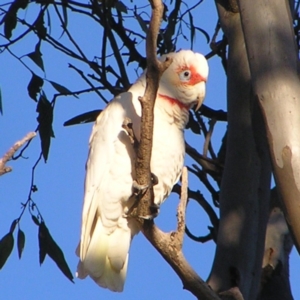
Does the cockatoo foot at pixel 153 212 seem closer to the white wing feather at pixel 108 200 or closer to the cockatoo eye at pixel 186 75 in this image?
the white wing feather at pixel 108 200

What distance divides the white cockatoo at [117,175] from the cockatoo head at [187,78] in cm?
3

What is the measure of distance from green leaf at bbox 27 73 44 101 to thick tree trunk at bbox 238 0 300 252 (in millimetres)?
1302

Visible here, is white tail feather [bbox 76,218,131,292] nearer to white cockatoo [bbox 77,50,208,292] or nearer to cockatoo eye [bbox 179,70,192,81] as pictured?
white cockatoo [bbox 77,50,208,292]

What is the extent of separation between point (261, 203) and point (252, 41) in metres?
0.80

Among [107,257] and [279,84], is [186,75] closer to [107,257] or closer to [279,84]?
[107,257]

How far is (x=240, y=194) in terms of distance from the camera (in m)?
2.35

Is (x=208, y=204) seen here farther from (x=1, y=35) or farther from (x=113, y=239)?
(x=1, y=35)

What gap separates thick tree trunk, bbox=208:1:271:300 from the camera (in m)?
2.25

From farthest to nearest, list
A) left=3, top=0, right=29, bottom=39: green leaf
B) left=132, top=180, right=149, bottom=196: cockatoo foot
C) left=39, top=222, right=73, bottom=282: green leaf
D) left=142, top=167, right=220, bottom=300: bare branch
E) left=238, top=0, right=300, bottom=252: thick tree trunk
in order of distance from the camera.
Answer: left=3, top=0, right=29, bottom=39: green leaf → left=39, top=222, right=73, bottom=282: green leaf → left=132, top=180, right=149, bottom=196: cockatoo foot → left=142, top=167, right=220, bottom=300: bare branch → left=238, top=0, right=300, bottom=252: thick tree trunk

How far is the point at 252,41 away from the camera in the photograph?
1.68m

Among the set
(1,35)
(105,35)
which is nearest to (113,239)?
(105,35)

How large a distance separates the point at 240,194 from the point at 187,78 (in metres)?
0.45

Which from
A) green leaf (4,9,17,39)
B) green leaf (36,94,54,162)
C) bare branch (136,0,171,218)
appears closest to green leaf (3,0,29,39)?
green leaf (4,9,17,39)

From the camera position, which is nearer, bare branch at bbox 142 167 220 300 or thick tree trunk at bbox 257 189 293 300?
bare branch at bbox 142 167 220 300
